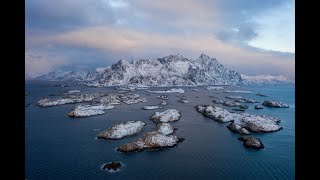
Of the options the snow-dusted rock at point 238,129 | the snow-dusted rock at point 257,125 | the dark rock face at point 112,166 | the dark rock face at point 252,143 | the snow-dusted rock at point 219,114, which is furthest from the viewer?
the snow-dusted rock at point 219,114

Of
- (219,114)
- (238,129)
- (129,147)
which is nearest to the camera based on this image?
(129,147)

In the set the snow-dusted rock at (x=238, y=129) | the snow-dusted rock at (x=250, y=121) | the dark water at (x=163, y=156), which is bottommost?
the dark water at (x=163, y=156)

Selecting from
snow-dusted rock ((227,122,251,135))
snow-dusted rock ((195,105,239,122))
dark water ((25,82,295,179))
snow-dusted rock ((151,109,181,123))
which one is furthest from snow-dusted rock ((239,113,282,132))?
snow-dusted rock ((151,109,181,123))

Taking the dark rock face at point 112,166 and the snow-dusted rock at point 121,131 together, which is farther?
the snow-dusted rock at point 121,131

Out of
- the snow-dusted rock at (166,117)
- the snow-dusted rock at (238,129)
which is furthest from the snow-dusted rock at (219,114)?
the snow-dusted rock at (166,117)

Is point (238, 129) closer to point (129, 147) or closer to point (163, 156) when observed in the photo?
point (163, 156)

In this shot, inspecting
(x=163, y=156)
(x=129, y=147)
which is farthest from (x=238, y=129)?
(x=129, y=147)

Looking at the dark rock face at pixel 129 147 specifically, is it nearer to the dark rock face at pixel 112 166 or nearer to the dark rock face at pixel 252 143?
the dark rock face at pixel 112 166

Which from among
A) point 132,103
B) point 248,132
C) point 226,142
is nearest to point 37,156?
point 226,142
